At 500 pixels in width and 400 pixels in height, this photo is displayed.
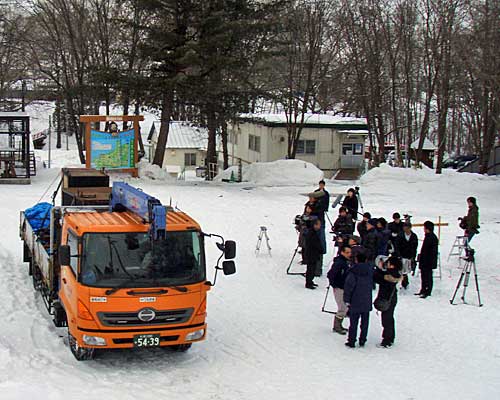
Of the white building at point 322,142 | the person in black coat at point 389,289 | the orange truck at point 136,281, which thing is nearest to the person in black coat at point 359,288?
the person in black coat at point 389,289

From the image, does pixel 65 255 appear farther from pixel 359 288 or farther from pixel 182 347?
pixel 359 288

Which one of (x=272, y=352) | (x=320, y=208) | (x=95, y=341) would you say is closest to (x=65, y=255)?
(x=95, y=341)

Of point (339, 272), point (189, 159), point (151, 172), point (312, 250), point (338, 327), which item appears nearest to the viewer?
point (339, 272)

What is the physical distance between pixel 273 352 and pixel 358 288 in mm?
1646

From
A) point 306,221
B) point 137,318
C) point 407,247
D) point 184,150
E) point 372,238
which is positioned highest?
point 184,150

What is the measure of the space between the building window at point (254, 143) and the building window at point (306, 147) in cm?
275

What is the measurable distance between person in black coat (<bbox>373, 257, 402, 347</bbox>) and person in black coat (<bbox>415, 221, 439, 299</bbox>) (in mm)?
3264

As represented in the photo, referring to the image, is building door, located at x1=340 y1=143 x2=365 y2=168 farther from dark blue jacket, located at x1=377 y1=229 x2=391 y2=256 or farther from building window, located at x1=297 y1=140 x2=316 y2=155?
dark blue jacket, located at x1=377 y1=229 x2=391 y2=256

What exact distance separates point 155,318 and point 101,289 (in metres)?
0.85

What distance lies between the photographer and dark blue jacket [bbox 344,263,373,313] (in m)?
11.8

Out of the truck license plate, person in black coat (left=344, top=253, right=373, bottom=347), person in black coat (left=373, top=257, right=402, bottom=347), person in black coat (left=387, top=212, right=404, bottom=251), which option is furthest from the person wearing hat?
the truck license plate

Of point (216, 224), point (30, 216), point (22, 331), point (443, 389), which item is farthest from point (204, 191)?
point (443, 389)

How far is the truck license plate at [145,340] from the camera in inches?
415

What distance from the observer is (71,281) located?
11.0 metres
